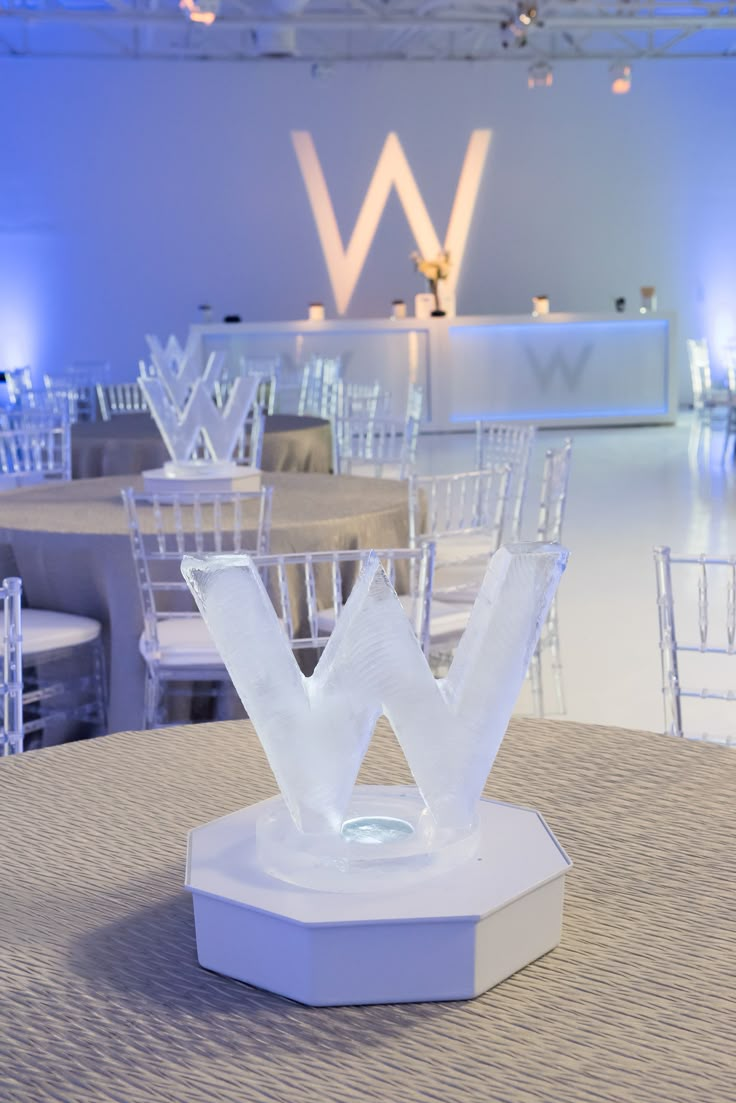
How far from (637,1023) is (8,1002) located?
451mm

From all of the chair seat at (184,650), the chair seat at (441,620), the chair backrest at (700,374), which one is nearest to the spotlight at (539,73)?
the chair backrest at (700,374)

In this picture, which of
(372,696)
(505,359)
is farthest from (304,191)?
(372,696)

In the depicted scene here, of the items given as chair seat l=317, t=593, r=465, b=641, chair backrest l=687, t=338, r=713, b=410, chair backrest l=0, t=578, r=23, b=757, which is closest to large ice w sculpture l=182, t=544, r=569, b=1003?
chair backrest l=0, t=578, r=23, b=757

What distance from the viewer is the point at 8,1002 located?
0.99m

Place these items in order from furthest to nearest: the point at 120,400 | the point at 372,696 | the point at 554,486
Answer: the point at 120,400, the point at 554,486, the point at 372,696

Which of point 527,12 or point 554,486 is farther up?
point 527,12

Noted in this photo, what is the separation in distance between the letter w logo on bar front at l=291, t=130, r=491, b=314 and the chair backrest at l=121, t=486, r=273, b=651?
30.6 feet

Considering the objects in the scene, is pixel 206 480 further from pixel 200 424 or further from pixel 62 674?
pixel 62 674

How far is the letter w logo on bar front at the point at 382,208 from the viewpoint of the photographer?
12867 millimetres

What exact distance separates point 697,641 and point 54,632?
2.17m

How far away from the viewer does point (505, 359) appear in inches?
472

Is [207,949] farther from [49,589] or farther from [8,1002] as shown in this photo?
[49,589]

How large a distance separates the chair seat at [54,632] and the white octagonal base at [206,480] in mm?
599

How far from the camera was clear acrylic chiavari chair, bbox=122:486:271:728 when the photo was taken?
331 cm
